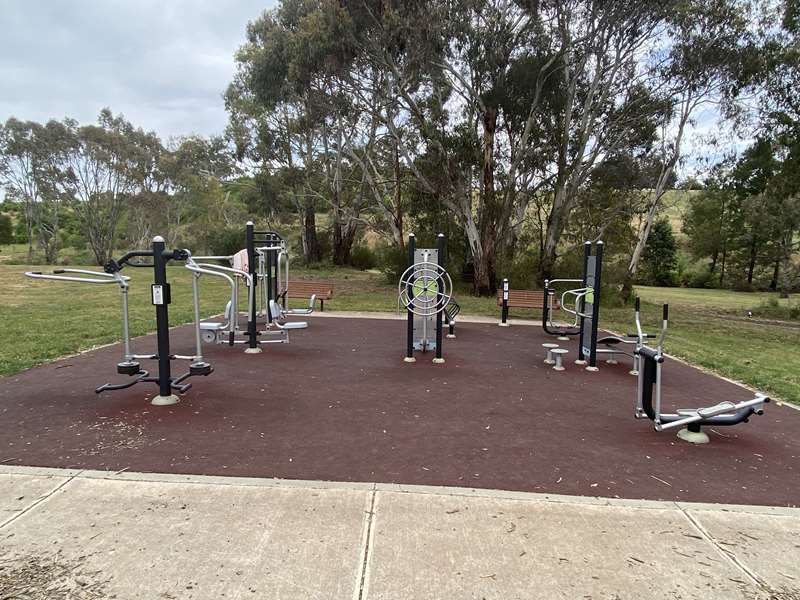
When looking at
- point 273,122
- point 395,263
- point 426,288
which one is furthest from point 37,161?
point 426,288

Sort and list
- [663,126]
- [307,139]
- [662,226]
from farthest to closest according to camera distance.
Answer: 1. [662,226]
2. [307,139]
3. [663,126]

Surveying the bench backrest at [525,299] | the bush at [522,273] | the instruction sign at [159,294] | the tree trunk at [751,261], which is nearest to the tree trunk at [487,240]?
the bush at [522,273]

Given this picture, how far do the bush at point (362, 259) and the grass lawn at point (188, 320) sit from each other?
41.8 feet

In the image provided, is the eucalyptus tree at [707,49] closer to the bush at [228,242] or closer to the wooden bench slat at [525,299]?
the wooden bench slat at [525,299]

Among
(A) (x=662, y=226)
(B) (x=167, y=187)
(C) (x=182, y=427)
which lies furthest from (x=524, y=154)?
(A) (x=662, y=226)

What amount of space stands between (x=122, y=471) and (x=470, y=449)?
251cm

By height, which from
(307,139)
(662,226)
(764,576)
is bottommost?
(764,576)

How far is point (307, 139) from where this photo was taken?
3020 cm

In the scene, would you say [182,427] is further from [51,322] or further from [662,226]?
[662,226]

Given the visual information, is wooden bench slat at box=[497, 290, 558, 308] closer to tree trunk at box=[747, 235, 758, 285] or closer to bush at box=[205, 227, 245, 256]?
bush at box=[205, 227, 245, 256]

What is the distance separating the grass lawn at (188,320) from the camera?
7.14 meters

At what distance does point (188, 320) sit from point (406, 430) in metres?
7.51

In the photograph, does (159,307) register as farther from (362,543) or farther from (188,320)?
(188,320)

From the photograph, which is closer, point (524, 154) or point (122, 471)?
point (122, 471)
